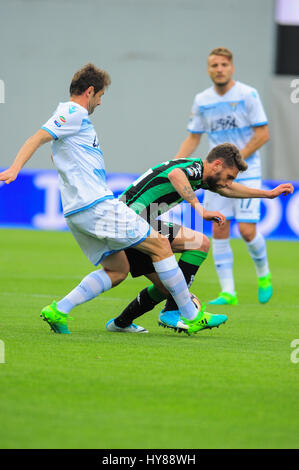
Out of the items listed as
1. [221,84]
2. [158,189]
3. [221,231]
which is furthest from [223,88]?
[158,189]

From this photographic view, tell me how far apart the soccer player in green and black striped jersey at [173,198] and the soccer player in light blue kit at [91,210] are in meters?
0.21

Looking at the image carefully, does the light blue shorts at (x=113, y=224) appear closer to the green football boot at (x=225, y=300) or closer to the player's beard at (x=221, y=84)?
the green football boot at (x=225, y=300)

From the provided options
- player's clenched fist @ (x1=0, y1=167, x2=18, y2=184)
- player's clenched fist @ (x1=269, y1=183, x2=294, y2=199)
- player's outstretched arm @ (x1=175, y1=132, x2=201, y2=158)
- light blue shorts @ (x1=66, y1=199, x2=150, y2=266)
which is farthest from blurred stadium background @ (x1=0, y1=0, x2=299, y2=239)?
player's clenched fist @ (x1=0, y1=167, x2=18, y2=184)

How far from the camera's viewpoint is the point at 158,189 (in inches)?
229

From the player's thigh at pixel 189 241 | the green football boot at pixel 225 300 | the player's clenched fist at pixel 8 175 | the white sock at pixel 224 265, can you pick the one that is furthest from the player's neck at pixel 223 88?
the player's clenched fist at pixel 8 175

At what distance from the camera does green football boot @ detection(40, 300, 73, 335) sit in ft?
18.0

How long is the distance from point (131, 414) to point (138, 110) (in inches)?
679

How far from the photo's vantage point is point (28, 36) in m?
20.1

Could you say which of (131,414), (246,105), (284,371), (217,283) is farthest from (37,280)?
(131,414)

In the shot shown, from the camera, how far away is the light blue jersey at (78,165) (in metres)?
5.42

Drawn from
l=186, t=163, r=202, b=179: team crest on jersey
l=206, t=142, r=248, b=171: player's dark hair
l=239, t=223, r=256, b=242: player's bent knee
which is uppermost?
l=239, t=223, r=256, b=242: player's bent knee

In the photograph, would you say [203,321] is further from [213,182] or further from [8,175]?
[8,175]

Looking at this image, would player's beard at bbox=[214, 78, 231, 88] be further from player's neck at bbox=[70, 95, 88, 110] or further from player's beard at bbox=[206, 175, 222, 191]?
player's neck at bbox=[70, 95, 88, 110]

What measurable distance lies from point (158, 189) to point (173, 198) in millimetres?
139
